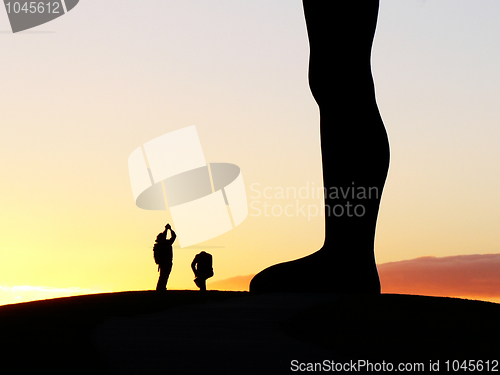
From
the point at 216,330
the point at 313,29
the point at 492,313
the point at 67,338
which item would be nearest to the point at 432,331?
the point at 492,313

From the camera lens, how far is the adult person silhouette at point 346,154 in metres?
15.1

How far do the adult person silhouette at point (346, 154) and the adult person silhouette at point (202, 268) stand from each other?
2128 mm

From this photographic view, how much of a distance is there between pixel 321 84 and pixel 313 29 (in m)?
1.40

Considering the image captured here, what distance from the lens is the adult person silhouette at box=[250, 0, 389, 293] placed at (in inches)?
594

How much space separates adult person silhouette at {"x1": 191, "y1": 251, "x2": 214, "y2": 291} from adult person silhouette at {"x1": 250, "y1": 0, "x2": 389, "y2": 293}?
213cm

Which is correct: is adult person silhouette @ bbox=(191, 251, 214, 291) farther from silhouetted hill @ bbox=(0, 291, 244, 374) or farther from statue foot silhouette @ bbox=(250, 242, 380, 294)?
silhouetted hill @ bbox=(0, 291, 244, 374)

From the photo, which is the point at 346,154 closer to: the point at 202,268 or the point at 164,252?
the point at 202,268

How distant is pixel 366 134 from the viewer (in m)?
15.1

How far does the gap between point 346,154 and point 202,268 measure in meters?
4.98

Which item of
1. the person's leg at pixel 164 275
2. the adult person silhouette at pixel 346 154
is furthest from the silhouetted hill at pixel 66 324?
the person's leg at pixel 164 275

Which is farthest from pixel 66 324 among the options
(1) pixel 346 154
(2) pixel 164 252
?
(1) pixel 346 154

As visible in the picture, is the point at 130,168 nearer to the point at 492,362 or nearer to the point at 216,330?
the point at 216,330

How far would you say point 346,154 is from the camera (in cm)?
1508

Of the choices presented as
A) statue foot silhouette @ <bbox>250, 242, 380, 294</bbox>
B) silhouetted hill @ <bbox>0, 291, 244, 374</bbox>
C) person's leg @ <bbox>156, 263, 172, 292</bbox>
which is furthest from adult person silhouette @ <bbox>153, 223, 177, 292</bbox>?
statue foot silhouette @ <bbox>250, 242, 380, 294</bbox>
